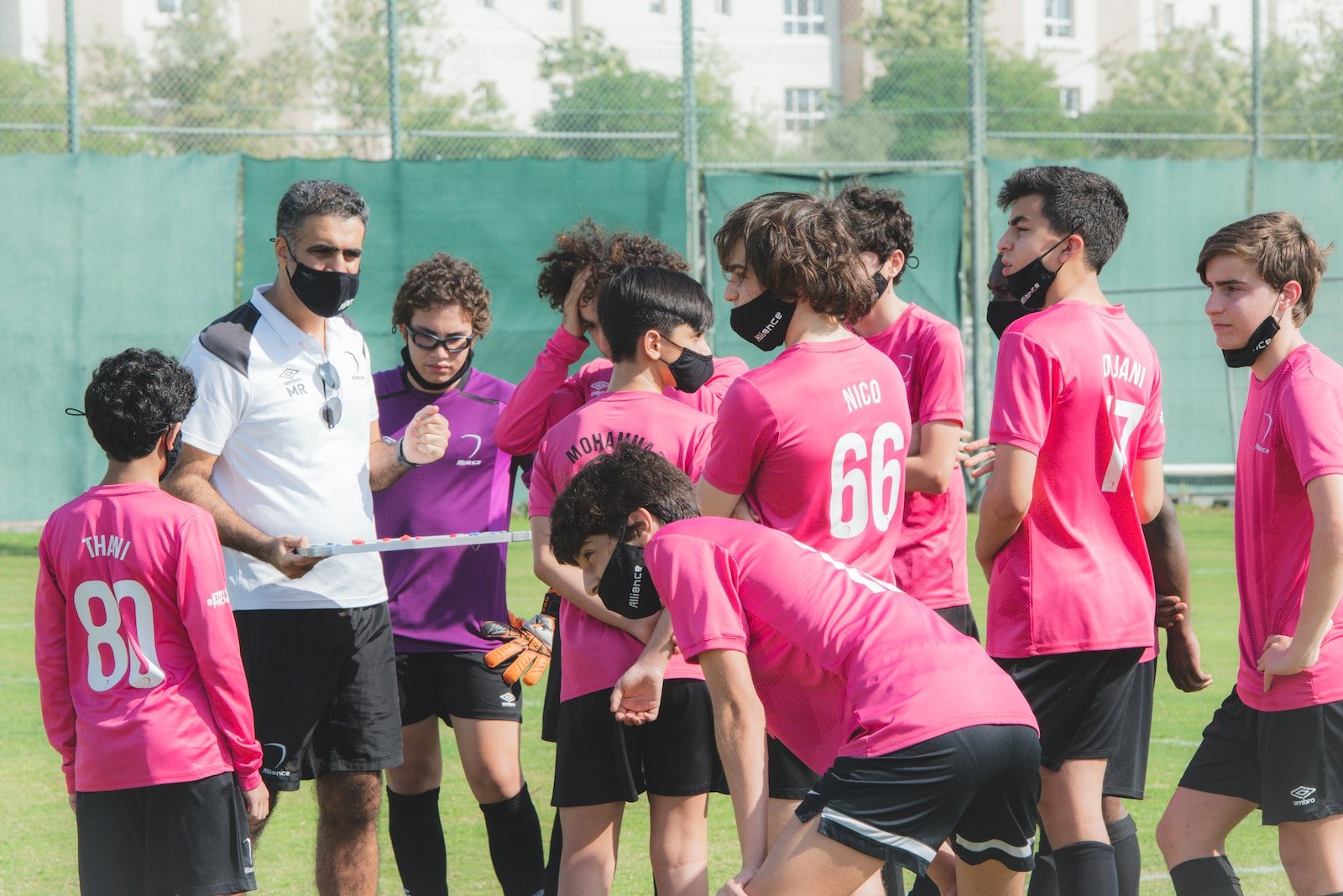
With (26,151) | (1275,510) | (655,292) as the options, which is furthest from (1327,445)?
(26,151)

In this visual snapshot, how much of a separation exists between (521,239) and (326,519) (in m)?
10.9

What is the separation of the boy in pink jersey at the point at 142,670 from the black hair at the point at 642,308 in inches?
48.4

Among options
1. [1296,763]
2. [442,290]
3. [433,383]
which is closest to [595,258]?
[442,290]

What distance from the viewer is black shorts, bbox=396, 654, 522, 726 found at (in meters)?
5.30

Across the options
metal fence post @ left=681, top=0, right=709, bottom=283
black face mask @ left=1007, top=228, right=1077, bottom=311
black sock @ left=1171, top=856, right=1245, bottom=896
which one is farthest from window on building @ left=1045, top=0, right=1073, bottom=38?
black sock @ left=1171, top=856, right=1245, bottom=896

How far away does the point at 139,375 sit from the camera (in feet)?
13.2

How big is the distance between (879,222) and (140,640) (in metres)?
2.60

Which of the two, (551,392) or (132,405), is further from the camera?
(551,392)

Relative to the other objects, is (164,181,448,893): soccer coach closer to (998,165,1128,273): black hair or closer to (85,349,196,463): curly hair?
(85,349,196,463): curly hair

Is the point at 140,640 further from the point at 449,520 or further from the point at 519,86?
the point at 519,86

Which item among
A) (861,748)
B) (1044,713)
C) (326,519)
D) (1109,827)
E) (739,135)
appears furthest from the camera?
(739,135)

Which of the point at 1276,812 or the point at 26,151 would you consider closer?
the point at 1276,812

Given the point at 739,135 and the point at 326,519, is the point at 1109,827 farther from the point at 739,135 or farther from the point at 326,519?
the point at 739,135

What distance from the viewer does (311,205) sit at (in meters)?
4.96
